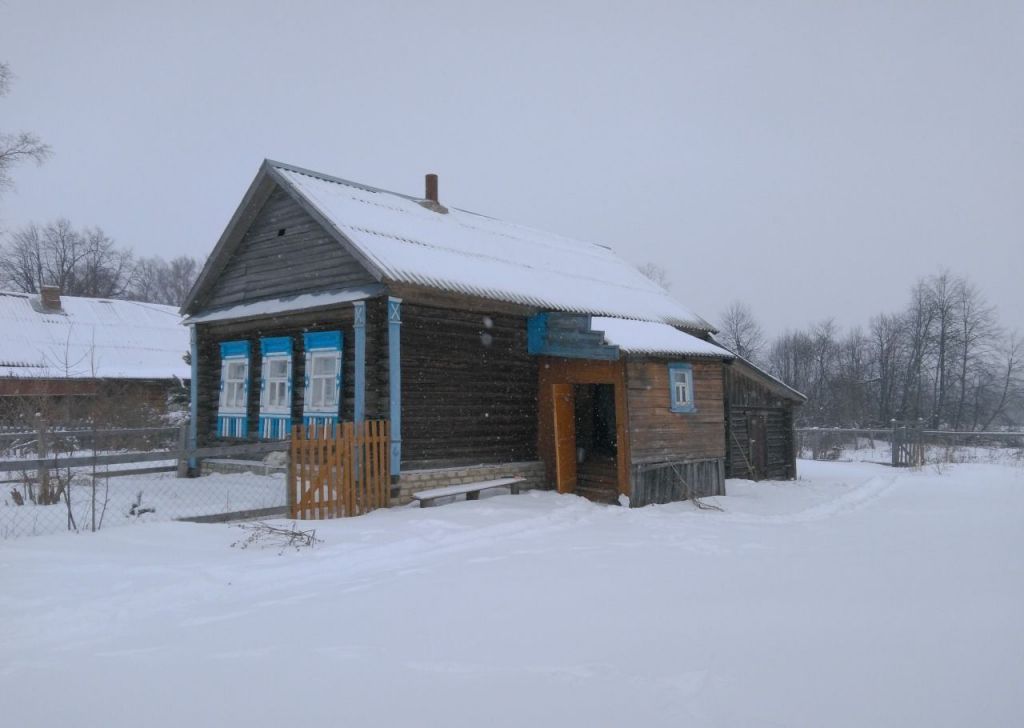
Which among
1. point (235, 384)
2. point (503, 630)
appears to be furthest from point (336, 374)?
point (503, 630)

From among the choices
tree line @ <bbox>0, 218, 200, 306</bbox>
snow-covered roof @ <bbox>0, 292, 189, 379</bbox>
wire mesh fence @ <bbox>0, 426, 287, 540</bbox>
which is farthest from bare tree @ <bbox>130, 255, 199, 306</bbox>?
wire mesh fence @ <bbox>0, 426, 287, 540</bbox>

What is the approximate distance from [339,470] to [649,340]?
654cm

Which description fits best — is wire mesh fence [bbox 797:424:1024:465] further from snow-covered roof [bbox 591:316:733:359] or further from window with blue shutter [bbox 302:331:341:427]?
window with blue shutter [bbox 302:331:341:427]

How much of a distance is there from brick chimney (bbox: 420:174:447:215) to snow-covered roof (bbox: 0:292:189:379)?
1615cm

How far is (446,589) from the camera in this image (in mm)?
6375

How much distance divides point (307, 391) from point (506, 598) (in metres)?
8.53

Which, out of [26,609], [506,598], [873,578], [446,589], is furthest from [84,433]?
[873,578]

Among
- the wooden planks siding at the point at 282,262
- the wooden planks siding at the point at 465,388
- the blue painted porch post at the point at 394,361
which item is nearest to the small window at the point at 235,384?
the wooden planks siding at the point at 282,262

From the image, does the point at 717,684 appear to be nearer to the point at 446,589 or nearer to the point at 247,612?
the point at 446,589

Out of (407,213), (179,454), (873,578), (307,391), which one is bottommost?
(873,578)

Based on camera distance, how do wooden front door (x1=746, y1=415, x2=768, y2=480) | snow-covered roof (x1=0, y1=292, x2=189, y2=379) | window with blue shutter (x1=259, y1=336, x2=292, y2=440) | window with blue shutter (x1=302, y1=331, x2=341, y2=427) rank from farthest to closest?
1. snow-covered roof (x1=0, y1=292, x2=189, y2=379)
2. wooden front door (x1=746, y1=415, x2=768, y2=480)
3. window with blue shutter (x1=259, y1=336, x2=292, y2=440)
4. window with blue shutter (x1=302, y1=331, x2=341, y2=427)

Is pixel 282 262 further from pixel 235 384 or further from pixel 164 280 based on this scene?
pixel 164 280

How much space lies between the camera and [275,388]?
14.5 m

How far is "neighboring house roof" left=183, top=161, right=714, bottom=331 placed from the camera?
12477 mm
